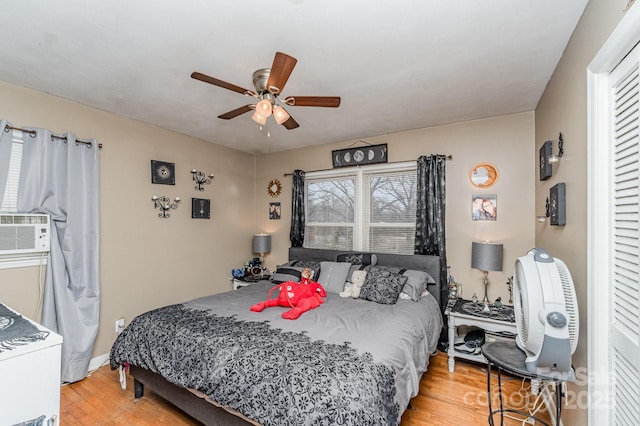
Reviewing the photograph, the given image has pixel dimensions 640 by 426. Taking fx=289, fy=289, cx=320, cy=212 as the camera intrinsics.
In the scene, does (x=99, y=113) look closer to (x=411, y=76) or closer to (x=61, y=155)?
A: (x=61, y=155)

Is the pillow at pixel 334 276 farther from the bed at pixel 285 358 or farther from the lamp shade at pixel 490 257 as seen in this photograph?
the lamp shade at pixel 490 257

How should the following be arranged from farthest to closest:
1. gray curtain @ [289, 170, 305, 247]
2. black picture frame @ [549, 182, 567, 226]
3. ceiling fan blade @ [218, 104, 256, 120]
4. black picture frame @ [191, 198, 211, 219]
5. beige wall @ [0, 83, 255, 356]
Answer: gray curtain @ [289, 170, 305, 247]
black picture frame @ [191, 198, 211, 219]
beige wall @ [0, 83, 255, 356]
ceiling fan blade @ [218, 104, 256, 120]
black picture frame @ [549, 182, 567, 226]

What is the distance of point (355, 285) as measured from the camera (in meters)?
3.16

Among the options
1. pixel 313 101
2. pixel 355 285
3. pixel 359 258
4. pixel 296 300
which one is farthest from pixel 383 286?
pixel 313 101

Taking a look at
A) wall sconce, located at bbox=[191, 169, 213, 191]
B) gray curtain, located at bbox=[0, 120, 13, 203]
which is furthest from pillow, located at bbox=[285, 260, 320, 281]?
gray curtain, located at bbox=[0, 120, 13, 203]

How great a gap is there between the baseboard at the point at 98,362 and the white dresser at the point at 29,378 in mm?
1959

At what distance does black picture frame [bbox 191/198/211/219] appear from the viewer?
13.2 ft

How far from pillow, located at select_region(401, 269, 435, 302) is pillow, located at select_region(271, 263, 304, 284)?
124 cm

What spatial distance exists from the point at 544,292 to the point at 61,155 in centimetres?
398

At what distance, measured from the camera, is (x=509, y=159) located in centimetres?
315

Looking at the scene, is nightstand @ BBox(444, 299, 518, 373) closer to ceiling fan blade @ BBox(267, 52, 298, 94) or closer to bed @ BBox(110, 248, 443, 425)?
bed @ BBox(110, 248, 443, 425)

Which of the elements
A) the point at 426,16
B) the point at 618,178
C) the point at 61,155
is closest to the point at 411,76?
the point at 426,16

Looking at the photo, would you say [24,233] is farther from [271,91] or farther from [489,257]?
[489,257]

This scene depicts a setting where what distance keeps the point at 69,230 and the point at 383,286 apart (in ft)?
10.3
